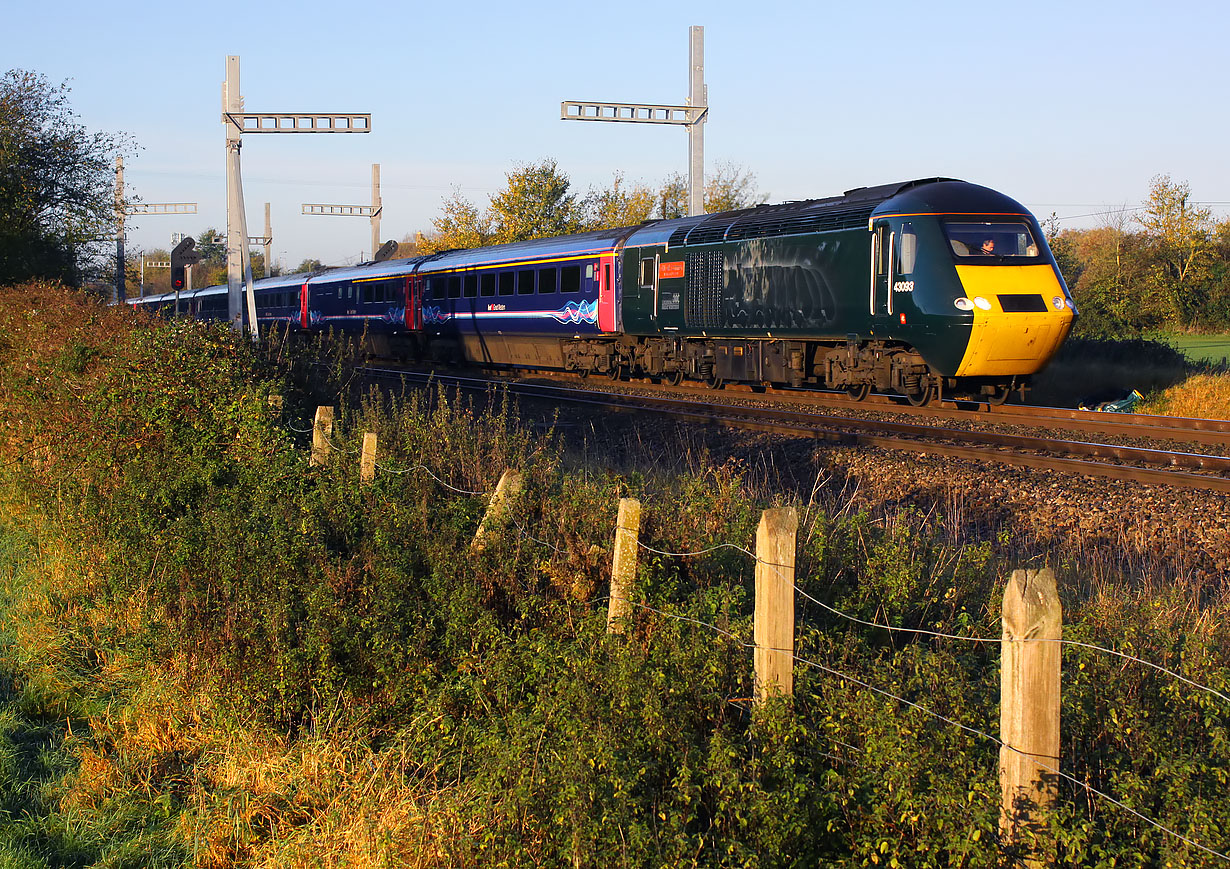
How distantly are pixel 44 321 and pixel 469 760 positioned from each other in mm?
11563

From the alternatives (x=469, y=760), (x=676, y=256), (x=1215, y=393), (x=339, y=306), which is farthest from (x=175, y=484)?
(x=339, y=306)

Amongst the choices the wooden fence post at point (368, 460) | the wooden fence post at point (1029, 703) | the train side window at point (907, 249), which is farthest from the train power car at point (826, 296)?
the wooden fence post at point (1029, 703)

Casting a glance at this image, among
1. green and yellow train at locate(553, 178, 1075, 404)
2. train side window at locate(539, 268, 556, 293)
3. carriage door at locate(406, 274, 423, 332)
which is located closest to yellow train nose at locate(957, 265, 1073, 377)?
green and yellow train at locate(553, 178, 1075, 404)

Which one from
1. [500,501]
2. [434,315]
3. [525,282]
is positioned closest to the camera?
[500,501]

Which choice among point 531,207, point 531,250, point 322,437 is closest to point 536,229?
point 531,207

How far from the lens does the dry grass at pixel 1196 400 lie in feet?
→ 55.2

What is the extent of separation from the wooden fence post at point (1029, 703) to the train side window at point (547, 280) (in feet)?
66.6

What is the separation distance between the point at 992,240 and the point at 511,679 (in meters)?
11.7

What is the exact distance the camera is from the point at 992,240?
47.8 ft

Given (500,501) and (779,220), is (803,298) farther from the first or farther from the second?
(500,501)

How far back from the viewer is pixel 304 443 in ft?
32.6

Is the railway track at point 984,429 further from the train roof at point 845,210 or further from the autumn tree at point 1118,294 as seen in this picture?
the autumn tree at point 1118,294

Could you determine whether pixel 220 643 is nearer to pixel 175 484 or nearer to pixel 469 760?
pixel 469 760

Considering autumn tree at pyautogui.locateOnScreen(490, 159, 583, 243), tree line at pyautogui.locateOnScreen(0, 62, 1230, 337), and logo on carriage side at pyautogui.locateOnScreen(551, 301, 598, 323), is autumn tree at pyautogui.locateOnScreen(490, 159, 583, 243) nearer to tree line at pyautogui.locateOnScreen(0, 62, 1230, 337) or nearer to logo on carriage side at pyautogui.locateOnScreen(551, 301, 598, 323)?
tree line at pyautogui.locateOnScreen(0, 62, 1230, 337)
